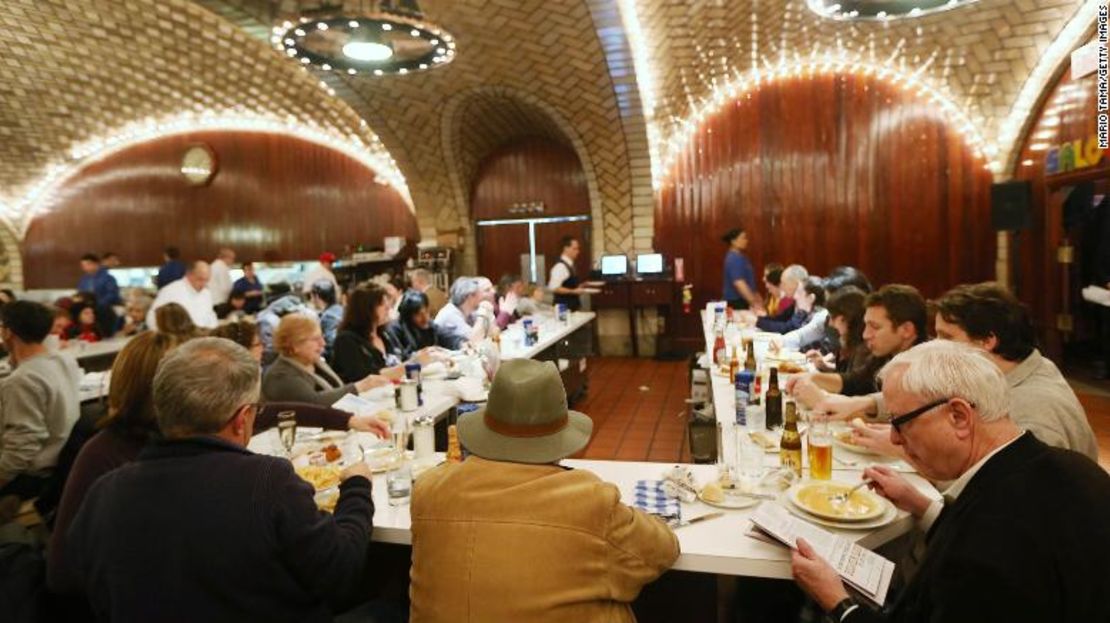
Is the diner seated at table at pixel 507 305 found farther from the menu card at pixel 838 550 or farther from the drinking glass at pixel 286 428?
the menu card at pixel 838 550

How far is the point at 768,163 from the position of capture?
946 centimetres

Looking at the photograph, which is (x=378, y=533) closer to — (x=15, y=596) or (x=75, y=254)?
(x=15, y=596)

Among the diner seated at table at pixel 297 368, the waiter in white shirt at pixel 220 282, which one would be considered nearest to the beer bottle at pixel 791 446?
the diner seated at table at pixel 297 368

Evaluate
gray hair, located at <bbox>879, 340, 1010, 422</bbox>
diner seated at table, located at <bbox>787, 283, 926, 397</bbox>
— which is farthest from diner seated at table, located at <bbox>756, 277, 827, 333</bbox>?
gray hair, located at <bbox>879, 340, 1010, 422</bbox>

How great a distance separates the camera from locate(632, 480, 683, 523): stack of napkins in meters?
1.98

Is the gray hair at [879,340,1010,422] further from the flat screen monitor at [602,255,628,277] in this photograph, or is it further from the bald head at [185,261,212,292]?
the flat screen monitor at [602,255,628,277]

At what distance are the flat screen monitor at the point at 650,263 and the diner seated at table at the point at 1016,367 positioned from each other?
7.10 meters

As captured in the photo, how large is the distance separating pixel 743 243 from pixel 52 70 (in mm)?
10269

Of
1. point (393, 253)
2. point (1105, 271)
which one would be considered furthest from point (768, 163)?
point (393, 253)

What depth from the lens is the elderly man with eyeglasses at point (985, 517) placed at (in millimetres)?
1219

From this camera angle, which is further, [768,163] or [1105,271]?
[768,163]

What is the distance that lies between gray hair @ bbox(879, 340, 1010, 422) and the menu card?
47 centimetres

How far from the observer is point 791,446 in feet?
7.79

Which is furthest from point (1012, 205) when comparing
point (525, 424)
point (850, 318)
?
point (525, 424)
